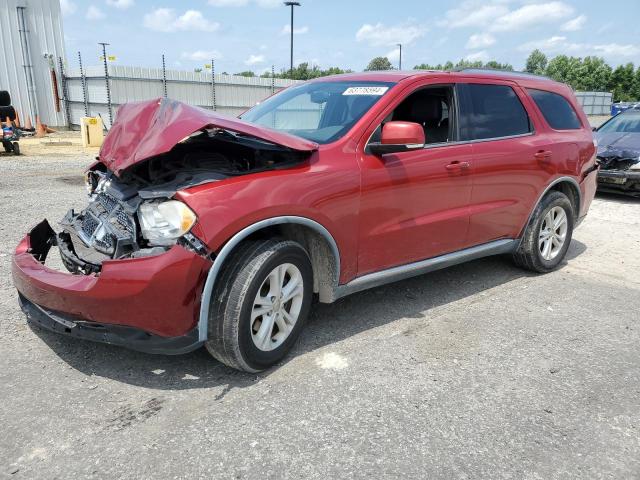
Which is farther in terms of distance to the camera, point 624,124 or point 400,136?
point 624,124

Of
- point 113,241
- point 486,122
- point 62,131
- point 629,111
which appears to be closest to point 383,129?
point 486,122

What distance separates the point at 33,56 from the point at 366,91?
20523 mm

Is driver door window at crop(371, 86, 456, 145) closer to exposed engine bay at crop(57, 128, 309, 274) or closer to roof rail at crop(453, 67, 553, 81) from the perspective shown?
roof rail at crop(453, 67, 553, 81)

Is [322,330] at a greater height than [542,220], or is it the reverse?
[542,220]

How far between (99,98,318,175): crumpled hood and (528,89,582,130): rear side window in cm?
275

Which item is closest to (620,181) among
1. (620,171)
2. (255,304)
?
(620,171)

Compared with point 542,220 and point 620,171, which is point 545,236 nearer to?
point 542,220

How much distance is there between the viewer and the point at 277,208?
2.92m

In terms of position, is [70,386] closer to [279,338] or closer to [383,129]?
[279,338]

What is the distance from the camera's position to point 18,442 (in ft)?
7.96

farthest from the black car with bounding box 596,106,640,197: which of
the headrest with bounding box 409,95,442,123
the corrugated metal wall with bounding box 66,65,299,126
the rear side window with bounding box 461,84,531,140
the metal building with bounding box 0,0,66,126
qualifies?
the metal building with bounding box 0,0,66,126

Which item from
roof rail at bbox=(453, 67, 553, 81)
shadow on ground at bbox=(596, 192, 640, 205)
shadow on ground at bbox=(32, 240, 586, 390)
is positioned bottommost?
shadow on ground at bbox=(596, 192, 640, 205)

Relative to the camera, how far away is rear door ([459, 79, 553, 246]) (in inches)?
165

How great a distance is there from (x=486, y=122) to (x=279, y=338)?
254 cm
